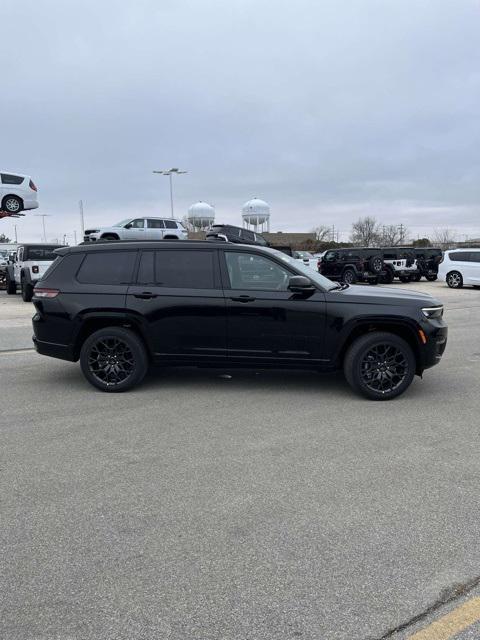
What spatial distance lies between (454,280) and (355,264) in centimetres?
462

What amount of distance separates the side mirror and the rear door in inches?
32.6

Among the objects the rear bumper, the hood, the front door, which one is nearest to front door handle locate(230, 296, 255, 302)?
the front door

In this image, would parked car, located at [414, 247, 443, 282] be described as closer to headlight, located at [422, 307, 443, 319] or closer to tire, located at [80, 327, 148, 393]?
headlight, located at [422, 307, 443, 319]

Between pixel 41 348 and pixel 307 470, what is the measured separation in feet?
13.1

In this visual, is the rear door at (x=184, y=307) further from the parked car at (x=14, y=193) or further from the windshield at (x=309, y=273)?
the parked car at (x=14, y=193)

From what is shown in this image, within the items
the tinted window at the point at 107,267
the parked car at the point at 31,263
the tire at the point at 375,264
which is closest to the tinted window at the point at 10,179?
the parked car at the point at 31,263

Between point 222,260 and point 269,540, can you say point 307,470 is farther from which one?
point 222,260

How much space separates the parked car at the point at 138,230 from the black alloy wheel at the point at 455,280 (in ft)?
41.9

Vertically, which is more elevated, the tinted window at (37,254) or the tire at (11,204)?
→ the tire at (11,204)

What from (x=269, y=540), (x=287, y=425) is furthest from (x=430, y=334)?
(x=269, y=540)

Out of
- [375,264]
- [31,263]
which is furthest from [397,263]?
[31,263]

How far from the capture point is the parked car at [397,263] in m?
26.6

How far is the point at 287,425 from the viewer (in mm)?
5047

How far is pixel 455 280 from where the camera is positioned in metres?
24.3
